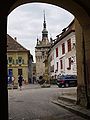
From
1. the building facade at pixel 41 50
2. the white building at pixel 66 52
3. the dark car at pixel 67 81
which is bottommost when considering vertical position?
the dark car at pixel 67 81

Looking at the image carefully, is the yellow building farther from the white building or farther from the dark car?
the dark car

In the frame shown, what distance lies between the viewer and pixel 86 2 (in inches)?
460

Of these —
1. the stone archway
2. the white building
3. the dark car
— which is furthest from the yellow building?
the stone archway

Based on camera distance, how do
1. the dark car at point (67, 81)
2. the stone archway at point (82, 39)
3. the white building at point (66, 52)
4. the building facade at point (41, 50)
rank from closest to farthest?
the stone archway at point (82, 39)
the dark car at point (67, 81)
the white building at point (66, 52)
the building facade at point (41, 50)

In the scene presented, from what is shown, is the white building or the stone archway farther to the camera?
the white building

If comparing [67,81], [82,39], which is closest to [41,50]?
[67,81]

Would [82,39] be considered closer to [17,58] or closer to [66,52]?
[66,52]

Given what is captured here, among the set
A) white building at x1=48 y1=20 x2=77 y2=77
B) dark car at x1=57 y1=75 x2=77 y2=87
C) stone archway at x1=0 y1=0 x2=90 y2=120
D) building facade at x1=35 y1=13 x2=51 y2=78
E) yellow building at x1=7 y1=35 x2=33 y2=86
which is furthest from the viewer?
building facade at x1=35 y1=13 x2=51 y2=78

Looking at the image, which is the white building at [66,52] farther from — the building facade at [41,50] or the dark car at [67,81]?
the building facade at [41,50]

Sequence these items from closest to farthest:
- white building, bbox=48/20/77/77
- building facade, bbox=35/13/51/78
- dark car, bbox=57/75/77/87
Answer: dark car, bbox=57/75/77/87 < white building, bbox=48/20/77/77 < building facade, bbox=35/13/51/78

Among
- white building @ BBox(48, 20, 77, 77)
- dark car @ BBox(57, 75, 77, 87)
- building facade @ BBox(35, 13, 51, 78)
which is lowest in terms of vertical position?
dark car @ BBox(57, 75, 77, 87)

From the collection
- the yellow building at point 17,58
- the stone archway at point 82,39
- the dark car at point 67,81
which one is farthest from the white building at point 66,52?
the stone archway at point 82,39
